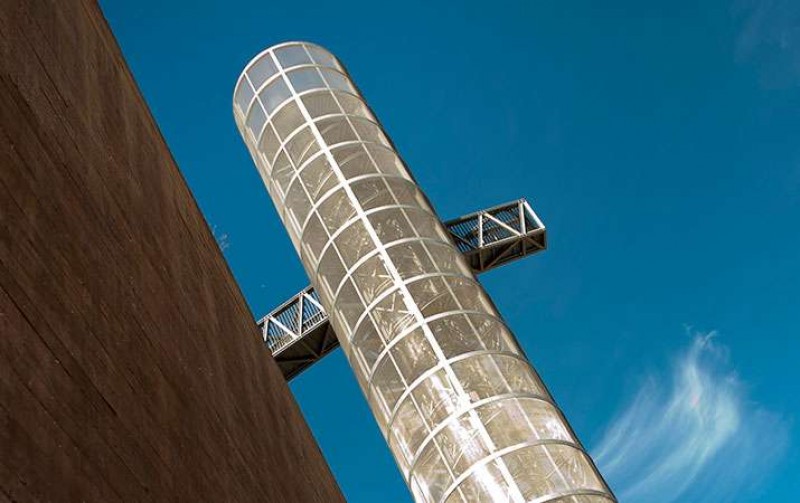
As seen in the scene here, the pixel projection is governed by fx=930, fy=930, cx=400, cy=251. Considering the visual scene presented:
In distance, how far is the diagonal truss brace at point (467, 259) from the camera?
1216 inches

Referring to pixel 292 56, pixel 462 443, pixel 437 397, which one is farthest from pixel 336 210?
pixel 462 443

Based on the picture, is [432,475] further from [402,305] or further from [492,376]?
[402,305]

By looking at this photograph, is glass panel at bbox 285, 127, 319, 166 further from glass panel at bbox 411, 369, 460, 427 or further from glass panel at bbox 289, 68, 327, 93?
glass panel at bbox 411, 369, 460, 427

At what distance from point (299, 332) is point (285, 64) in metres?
9.08

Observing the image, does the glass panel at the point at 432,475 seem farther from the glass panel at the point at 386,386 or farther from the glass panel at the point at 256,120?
the glass panel at the point at 256,120

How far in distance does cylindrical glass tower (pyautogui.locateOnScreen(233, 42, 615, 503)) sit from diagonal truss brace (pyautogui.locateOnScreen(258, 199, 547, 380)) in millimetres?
6541

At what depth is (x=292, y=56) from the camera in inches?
1063

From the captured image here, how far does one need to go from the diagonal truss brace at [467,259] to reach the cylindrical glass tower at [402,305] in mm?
6541

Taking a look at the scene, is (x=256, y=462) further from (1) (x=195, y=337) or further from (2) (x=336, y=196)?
(2) (x=336, y=196)

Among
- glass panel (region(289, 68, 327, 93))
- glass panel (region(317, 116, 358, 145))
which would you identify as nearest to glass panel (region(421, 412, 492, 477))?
glass panel (region(317, 116, 358, 145))

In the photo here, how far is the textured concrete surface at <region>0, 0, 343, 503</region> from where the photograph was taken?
2129 millimetres

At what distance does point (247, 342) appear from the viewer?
529cm

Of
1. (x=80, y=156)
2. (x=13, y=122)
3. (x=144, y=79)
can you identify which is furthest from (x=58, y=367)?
(x=144, y=79)

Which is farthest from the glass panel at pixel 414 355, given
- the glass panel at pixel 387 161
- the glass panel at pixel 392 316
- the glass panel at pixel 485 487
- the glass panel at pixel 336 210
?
the glass panel at pixel 387 161
